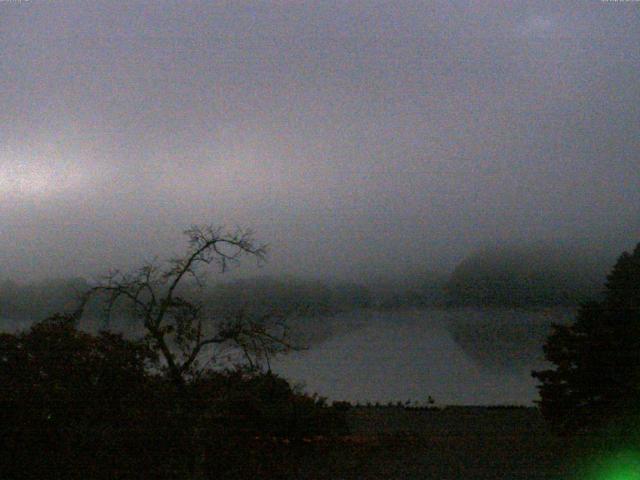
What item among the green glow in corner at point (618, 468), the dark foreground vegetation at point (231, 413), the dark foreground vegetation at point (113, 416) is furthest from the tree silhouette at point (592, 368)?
the dark foreground vegetation at point (113, 416)

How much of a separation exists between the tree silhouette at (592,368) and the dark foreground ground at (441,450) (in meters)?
0.83

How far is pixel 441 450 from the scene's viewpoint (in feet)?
39.8

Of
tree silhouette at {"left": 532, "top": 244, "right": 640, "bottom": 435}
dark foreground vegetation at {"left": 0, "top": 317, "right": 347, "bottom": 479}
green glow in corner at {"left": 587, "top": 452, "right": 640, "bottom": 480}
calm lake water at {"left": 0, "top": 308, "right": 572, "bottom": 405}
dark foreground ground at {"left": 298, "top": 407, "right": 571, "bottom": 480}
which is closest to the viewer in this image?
green glow in corner at {"left": 587, "top": 452, "right": 640, "bottom": 480}

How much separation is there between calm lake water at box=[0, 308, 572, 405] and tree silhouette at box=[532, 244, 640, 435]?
16.4 feet

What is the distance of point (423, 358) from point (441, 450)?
23.7m

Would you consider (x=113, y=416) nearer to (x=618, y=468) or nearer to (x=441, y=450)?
(x=441, y=450)

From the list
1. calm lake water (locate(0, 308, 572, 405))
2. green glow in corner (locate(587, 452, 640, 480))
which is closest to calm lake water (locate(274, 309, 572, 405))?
calm lake water (locate(0, 308, 572, 405))

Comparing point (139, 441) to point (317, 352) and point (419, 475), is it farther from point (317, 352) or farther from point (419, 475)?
point (317, 352)

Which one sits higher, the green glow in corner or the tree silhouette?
the tree silhouette

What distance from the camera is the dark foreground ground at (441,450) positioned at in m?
10.5

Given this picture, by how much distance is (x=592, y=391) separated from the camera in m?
13.7

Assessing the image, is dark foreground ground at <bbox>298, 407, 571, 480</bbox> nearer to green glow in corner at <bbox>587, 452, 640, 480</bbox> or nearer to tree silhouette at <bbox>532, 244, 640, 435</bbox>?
green glow in corner at <bbox>587, 452, 640, 480</bbox>

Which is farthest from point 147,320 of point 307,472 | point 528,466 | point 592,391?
point 592,391

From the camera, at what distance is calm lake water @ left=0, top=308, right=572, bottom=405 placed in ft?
75.4
